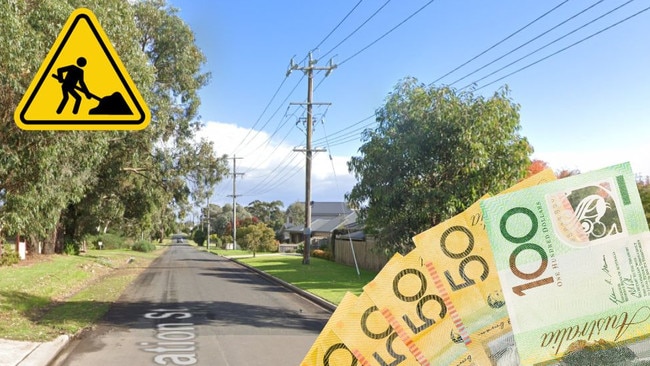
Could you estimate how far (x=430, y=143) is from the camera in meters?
11.5

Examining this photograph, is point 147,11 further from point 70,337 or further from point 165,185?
point 70,337

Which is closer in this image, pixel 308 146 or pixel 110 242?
pixel 308 146

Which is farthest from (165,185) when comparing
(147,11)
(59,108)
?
(59,108)

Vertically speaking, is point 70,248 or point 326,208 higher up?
point 326,208

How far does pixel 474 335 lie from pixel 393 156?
9223 millimetres

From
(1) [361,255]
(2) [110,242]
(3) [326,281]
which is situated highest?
(2) [110,242]

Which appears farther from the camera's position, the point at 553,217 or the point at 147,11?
the point at 147,11

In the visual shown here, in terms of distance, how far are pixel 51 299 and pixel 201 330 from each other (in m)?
7.14

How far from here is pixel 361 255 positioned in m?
32.5

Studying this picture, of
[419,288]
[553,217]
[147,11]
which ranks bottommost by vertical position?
[419,288]

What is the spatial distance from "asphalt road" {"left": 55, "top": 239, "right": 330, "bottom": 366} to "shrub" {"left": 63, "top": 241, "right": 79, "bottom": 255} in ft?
73.2

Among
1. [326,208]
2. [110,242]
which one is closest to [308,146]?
[110,242]

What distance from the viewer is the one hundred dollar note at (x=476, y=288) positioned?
268cm

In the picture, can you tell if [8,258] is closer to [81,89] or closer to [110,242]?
[81,89]
